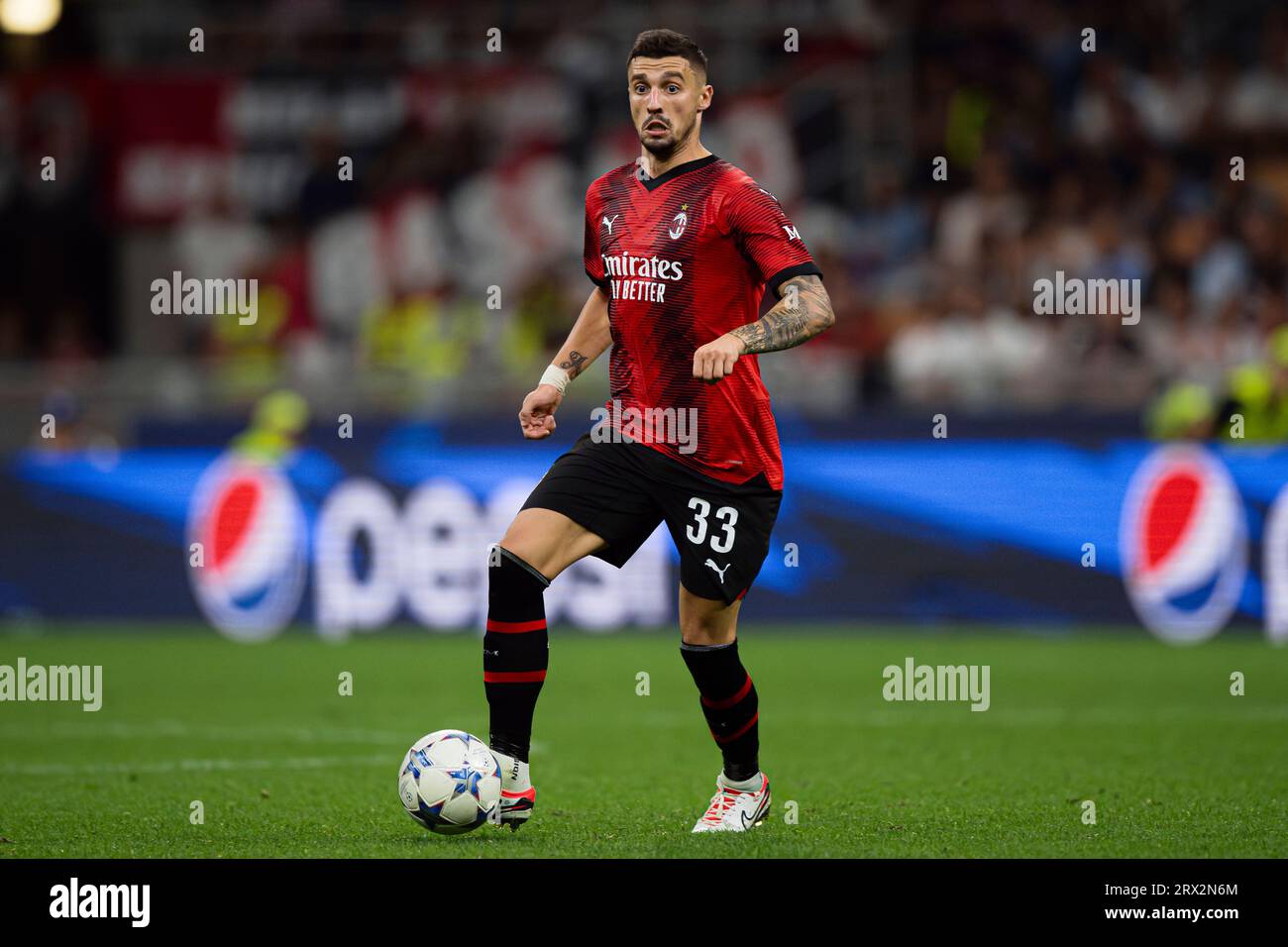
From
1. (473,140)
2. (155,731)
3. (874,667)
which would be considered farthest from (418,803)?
(473,140)

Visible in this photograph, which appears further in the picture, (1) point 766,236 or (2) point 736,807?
(2) point 736,807

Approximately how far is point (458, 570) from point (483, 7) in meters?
8.76

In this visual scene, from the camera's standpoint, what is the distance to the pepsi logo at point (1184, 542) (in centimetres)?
1298

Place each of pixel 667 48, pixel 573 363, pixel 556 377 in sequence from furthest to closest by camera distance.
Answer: pixel 573 363, pixel 556 377, pixel 667 48

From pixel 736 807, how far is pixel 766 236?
1.87 metres

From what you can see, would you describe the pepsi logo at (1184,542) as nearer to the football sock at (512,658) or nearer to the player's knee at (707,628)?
the player's knee at (707,628)

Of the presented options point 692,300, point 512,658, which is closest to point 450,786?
point 512,658

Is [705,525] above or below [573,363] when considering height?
below

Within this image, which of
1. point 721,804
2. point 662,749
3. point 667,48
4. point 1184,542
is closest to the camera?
point 667,48

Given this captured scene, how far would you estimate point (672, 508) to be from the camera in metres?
6.25

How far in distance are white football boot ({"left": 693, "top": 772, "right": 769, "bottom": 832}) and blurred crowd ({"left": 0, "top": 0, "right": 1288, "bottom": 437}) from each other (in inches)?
348

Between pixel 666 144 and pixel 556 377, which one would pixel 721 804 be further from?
pixel 666 144

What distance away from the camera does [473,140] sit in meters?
19.1

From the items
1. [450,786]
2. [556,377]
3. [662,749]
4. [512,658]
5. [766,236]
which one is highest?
[766,236]
